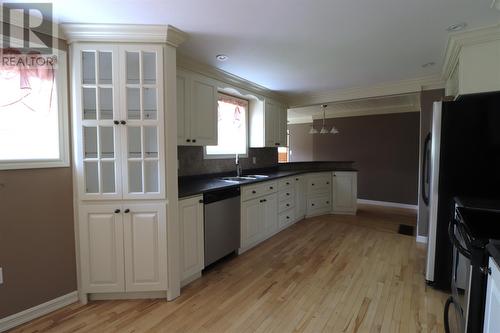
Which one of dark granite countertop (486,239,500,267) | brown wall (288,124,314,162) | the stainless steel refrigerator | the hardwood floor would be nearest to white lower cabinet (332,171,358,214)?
the hardwood floor

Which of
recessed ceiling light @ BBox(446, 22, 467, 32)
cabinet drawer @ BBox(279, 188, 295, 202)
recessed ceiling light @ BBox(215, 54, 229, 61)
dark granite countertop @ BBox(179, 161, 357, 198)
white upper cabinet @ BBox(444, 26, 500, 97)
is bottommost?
cabinet drawer @ BBox(279, 188, 295, 202)

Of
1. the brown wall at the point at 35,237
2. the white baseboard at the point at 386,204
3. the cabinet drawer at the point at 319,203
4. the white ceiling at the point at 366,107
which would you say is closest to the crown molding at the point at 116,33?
the brown wall at the point at 35,237

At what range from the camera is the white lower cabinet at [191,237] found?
7.64 feet

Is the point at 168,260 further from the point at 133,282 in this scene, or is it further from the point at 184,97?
the point at 184,97

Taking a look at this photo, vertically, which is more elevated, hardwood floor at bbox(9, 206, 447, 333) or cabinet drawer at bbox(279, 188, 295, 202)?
cabinet drawer at bbox(279, 188, 295, 202)

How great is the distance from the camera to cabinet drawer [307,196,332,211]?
4785mm

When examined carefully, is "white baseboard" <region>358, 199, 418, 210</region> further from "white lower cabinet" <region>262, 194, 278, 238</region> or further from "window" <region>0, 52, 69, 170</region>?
"window" <region>0, 52, 69, 170</region>

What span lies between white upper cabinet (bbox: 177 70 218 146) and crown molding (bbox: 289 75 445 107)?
2124 millimetres

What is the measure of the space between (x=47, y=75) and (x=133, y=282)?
1.85 meters

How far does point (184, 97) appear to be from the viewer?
2814 mm

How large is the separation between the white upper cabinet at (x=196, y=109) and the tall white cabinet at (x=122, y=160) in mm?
642

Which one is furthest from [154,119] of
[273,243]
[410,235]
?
[410,235]

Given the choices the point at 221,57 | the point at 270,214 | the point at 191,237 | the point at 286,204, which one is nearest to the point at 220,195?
the point at 191,237

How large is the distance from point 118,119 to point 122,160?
342mm
